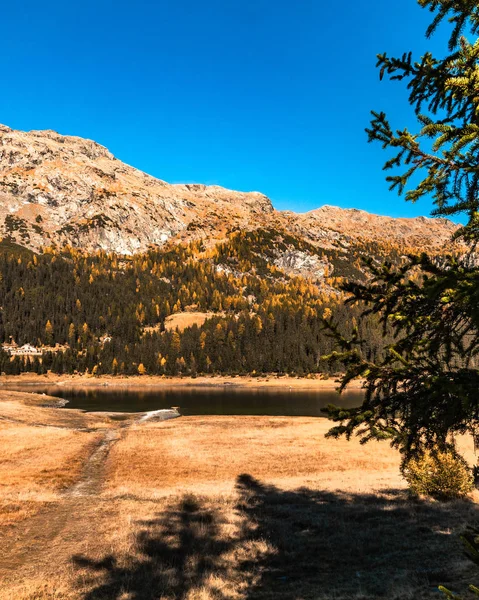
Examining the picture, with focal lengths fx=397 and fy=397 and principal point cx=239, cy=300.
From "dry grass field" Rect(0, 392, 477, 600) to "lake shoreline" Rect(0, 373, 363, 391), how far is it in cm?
11666

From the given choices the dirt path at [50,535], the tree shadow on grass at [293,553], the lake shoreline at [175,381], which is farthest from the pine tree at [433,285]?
the lake shoreline at [175,381]

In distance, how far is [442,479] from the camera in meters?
23.8

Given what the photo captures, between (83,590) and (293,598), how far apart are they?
22.5 feet

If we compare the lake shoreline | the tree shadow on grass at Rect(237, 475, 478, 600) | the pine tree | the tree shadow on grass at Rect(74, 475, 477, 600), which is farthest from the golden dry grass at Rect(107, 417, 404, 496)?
the lake shoreline

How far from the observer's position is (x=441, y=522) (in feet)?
63.8

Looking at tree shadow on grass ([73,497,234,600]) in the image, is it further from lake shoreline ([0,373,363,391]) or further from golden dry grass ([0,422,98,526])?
lake shoreline ([0,373,363,391])

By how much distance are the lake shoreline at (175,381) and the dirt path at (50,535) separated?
127 m

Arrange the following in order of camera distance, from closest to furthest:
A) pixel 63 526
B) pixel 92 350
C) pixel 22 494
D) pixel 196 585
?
pixel 196 585 → pixel 63 526 → pixel 22 494 → pixel 92 350

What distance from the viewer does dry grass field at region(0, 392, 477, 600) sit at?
525 inches

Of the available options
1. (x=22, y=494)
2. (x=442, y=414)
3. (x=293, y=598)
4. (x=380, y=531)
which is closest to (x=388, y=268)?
(x=442, y=414)

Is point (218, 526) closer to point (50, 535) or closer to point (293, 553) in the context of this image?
point (293, 553)

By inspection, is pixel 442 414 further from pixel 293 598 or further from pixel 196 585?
pixel 196 585

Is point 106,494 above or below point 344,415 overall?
below

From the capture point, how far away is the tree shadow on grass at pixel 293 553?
12922 millimetres
